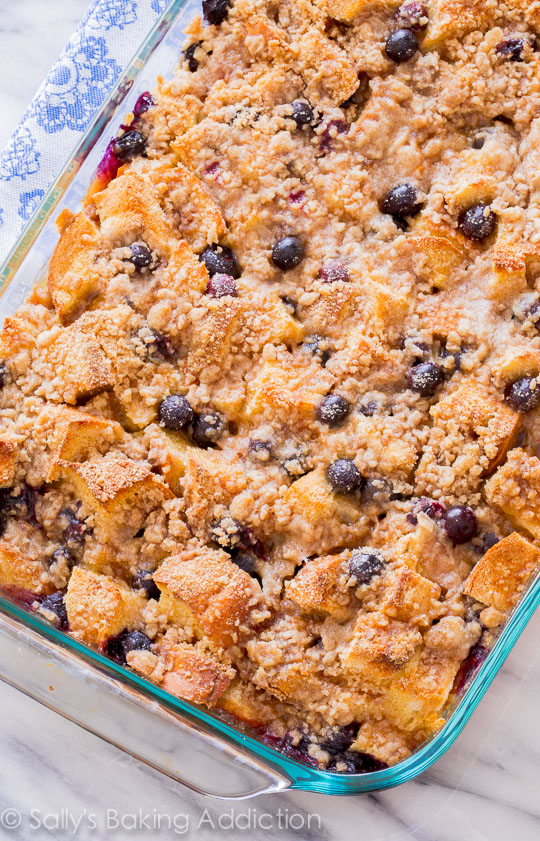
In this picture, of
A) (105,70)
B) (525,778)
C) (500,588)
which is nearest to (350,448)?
(500,588)

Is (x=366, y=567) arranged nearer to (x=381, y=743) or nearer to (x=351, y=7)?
(x=381, y=743)

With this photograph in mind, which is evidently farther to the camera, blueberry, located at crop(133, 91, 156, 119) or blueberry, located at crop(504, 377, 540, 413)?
blueberry, located at crop(133, 91, 156, 119)

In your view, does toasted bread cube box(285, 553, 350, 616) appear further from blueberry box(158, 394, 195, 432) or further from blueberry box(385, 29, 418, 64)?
blueberry box(385, 29, 418, 64)

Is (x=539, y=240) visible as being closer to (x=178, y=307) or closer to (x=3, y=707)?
(x=178, y=307)

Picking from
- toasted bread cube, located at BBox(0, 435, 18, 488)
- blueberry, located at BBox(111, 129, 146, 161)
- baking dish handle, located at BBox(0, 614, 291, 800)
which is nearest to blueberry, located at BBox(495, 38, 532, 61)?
blueberry, located at BBox(111, 129, 146, 161)

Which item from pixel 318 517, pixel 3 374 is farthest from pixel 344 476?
pixel 3 374

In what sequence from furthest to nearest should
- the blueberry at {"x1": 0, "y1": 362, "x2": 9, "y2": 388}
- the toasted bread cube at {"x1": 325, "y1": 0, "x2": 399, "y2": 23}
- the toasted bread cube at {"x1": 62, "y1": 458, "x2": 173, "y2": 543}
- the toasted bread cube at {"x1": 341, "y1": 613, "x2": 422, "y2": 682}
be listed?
the toasted bread cube at {"x1": 325, "y1": 0, "x2": 399, "y2": 23}, the blueberry at {"x1": 0, "y1": 362, "x2": 9, "y2": 388}, the toasted bread cube at {"x1": 62, "y1": 458, "x2": 173, "y2": 543}, the toasted bread cube at {"x1": 341, "y1": 613, "x2": 422, "y2": 682}

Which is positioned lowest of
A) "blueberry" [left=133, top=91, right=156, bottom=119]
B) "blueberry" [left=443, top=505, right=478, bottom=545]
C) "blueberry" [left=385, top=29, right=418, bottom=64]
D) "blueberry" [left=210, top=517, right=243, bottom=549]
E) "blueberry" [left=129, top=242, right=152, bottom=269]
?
"blueberry" [left=210, top=517, right=243, bottom=549]

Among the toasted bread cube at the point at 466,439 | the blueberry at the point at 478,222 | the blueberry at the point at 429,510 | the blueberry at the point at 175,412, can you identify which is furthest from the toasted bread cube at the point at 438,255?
the blueberry at the point at 175,412
